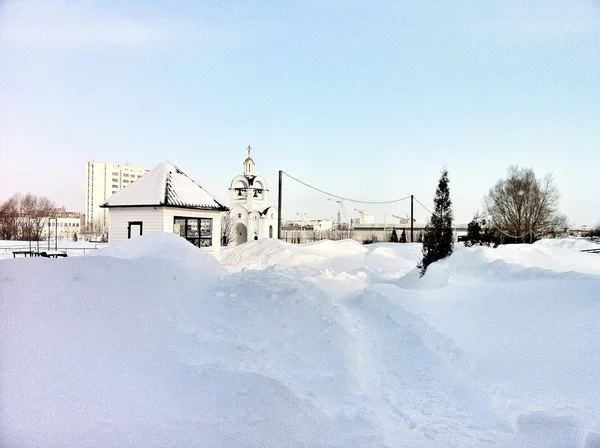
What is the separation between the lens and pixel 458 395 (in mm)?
4680

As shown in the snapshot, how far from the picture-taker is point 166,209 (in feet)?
52.6

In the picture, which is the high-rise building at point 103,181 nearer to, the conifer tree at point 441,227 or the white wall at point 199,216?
the white wall at point 199,216

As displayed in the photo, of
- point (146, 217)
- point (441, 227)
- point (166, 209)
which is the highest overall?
point (166, 209)

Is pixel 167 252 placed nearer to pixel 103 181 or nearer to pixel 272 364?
pixel 272 364

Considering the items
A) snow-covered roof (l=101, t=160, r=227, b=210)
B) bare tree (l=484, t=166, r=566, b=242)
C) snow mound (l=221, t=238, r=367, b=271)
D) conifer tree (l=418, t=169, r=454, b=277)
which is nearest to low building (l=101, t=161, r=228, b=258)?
snow-covered roof (l=101, t=160, r=227, b=210)

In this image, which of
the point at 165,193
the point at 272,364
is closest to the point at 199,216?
the point at 165,193

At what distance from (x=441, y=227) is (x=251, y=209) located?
933 inches

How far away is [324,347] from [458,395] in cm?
193

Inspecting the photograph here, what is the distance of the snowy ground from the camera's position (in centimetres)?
318

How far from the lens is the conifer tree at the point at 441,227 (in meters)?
13.7

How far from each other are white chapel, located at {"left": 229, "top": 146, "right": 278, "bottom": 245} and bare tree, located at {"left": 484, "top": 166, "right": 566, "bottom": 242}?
22517 millimetres

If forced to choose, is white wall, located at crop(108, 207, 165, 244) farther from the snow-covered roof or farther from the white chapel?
the white chapel

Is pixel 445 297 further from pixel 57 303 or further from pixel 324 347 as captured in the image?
pixel 57 303

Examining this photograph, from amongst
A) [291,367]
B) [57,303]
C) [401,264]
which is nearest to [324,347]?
[291,367]
